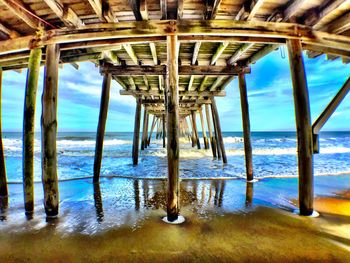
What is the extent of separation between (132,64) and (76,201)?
163 inches

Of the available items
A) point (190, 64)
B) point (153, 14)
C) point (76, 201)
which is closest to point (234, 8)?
point (153, 14)

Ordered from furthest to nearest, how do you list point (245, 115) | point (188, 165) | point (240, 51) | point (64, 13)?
point (188, 165), point (245, 115), point (240, 51), point (64, 13)

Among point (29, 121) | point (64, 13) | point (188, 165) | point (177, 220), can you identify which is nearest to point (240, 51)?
point (64, 13)

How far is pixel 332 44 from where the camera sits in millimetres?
3662

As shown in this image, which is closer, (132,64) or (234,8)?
(234,8)

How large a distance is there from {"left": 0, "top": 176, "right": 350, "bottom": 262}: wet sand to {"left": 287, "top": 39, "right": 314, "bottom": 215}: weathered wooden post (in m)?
0.39

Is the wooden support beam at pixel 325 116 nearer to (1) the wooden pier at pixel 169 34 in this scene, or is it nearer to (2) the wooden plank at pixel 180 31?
(1) the wooden pier at pixel 169 34

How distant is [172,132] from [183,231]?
4.86ft

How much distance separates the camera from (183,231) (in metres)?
2.81

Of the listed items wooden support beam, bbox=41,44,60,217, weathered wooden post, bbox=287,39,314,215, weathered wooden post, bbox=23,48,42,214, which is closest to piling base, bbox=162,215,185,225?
wooden support beam, bbox=41,44,60,217

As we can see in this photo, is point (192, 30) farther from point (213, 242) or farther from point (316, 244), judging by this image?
point (316, 244)

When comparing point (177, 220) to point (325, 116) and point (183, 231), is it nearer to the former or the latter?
point (183, 231)

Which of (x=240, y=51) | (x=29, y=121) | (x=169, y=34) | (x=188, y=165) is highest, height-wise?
(x=240, y=51)

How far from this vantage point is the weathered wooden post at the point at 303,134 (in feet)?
10.8
